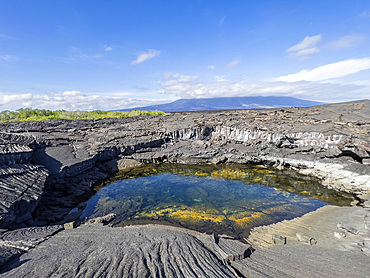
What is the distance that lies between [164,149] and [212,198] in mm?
A: 13493

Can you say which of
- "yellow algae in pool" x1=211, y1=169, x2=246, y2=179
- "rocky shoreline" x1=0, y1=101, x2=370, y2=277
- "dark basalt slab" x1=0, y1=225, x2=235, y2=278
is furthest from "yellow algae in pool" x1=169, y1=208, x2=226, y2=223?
"yellow algae in pool" x1=211, y1=169, x2=246, y2=179

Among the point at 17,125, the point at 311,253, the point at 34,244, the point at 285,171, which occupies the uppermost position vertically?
the point at 17,125

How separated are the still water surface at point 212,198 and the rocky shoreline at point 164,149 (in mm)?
2132

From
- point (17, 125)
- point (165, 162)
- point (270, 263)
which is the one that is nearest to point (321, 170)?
point (270, 263)

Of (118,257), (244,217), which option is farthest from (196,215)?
(118,257)

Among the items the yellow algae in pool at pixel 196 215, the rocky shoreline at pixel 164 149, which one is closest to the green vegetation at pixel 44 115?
the rocky shoreline at pixel 164 149

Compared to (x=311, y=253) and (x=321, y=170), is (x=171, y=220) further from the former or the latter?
(x=321, y=170)

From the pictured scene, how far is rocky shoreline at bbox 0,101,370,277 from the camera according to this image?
512 inches

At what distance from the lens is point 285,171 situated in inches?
866

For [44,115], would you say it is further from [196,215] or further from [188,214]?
[196,215]

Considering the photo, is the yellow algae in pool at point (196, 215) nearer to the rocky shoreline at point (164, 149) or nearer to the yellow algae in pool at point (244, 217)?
the yellow algae in pool at point (244, 217)

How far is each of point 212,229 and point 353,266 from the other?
6.68 metres

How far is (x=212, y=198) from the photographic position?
16.0m

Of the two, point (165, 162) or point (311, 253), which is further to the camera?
point (165, 162)
